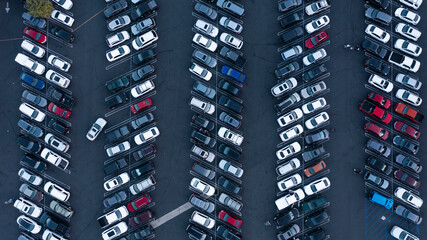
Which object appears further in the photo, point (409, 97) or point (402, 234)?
point (409, 97)

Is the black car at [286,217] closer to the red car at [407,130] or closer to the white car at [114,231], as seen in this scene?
the red car at [407,130]

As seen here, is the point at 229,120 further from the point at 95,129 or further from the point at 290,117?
the point at 95,129

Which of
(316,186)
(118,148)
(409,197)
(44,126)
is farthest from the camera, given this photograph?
(44,126)

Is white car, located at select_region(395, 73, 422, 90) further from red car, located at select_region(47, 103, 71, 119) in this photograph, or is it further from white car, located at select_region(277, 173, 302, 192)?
red car, located at select_region(47, 103, 71, 119)

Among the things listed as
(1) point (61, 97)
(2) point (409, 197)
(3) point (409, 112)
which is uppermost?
(3) point (409, 112)

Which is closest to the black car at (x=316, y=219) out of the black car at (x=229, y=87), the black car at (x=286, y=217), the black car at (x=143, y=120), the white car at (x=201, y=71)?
the black car at (x=286, y=217)

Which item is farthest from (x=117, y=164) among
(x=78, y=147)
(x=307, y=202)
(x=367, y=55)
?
(x=367, y=55)

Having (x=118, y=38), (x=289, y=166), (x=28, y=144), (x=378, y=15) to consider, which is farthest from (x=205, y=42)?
(x=28, y=144)
